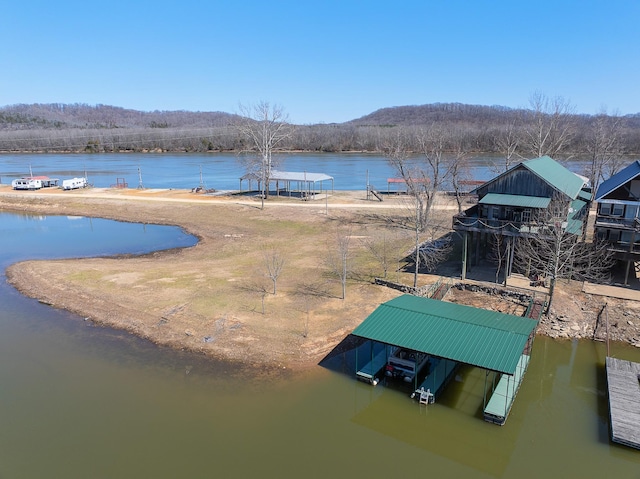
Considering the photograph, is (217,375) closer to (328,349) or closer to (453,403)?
(328,349)

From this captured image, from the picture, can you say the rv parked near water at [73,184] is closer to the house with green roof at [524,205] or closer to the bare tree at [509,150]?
the bare tree at [509,150]

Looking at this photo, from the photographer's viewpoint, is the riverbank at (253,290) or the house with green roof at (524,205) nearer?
the riverbank at (253,290)

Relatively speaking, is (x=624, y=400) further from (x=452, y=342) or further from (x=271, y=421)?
(x=271, y=421)

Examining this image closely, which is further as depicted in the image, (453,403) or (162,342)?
(162,342)

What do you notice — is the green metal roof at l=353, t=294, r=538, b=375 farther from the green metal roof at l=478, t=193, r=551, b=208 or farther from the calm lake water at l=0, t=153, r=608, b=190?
the calm lake water at l=0, t=153, r=608, b=190

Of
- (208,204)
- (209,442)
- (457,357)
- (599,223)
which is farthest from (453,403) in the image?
(208,204)

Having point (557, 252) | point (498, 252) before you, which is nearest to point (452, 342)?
point (557, 252)

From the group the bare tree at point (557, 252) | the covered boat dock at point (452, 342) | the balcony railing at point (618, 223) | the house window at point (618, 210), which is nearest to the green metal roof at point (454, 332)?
the covered boat dock at point (452, 342)
